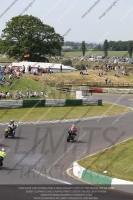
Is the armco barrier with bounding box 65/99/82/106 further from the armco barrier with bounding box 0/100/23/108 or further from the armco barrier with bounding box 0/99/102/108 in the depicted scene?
the armco barrier with bounding box 0/100/23/108

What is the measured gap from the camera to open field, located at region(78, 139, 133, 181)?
68.3 feet

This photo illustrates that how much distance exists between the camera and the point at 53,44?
9350 centimetres

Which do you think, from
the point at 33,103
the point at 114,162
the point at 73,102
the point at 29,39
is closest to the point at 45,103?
the point at 33,103

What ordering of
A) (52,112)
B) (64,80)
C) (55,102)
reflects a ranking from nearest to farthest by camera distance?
(52,112)
(55,102)
(64,80)

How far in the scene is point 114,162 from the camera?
2325 centimetres

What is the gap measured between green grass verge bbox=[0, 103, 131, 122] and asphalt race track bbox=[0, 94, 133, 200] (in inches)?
110

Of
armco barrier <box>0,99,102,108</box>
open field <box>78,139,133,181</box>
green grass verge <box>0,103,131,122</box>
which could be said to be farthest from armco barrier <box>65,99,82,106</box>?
open field <box>78,139,133,181</box>

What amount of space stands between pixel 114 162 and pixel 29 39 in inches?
2758

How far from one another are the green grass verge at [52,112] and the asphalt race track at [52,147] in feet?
9.18

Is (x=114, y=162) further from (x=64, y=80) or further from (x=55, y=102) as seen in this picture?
(x=64, y=80)

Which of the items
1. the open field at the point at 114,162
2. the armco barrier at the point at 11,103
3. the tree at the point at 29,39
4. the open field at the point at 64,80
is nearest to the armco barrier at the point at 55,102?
the armco barrier at the point at 11,103

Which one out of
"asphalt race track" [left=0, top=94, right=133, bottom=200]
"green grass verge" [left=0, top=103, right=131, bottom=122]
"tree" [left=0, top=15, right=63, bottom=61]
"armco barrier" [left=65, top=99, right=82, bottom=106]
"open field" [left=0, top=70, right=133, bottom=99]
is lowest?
"asphalt race track" [left=0, top=94, right=133, bottom=200]

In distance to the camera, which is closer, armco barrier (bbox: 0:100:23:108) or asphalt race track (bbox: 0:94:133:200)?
asphalt race track (bbox: 0:94:133:200)

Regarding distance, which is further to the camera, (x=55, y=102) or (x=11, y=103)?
(x=55, y=102)
